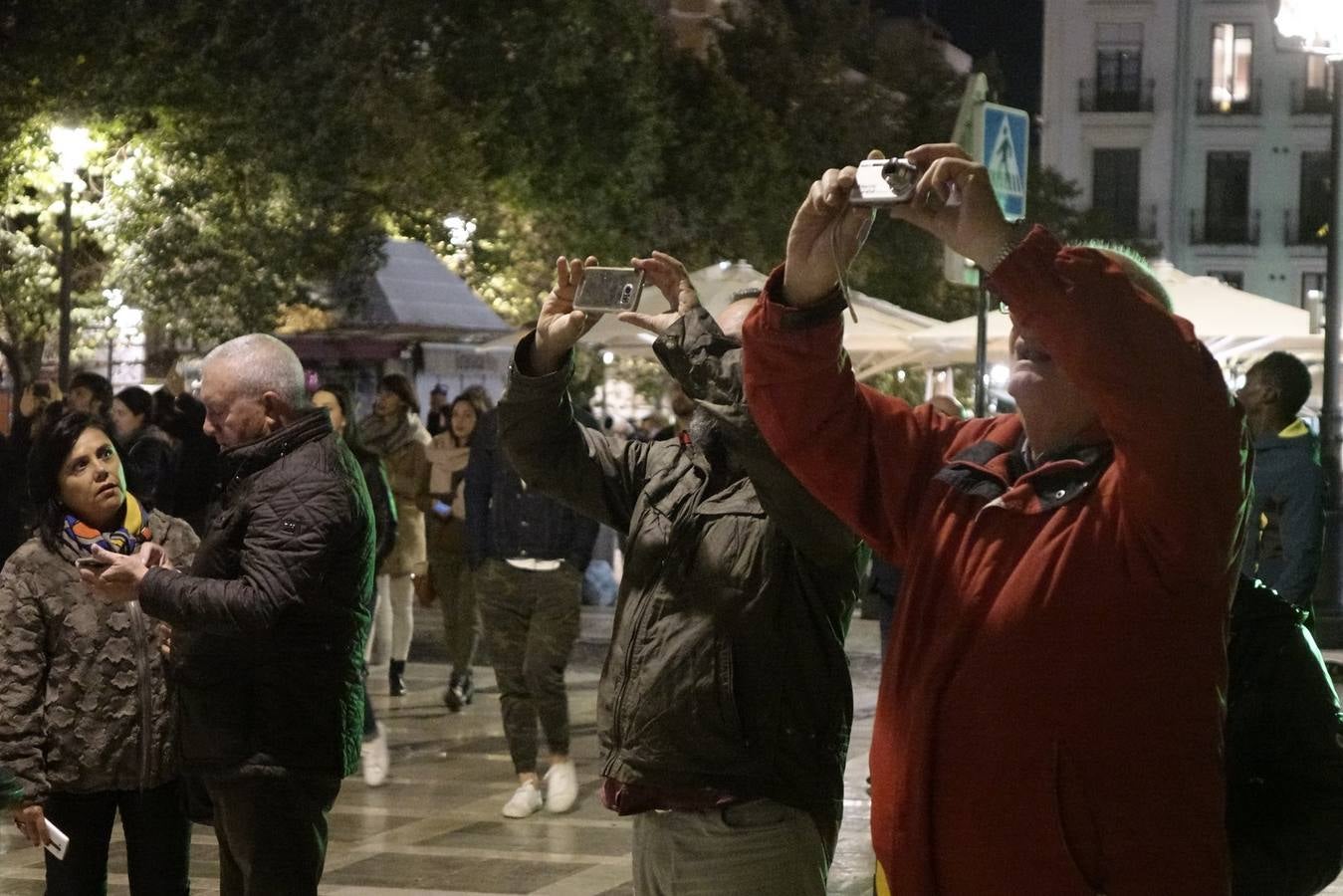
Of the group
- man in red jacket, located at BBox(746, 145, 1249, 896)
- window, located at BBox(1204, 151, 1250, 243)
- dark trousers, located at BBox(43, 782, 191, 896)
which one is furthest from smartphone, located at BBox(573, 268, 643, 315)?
window, located at BBox(1204, 151, 1250, 243)

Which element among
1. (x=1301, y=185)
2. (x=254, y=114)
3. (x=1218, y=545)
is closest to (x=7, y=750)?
(x=1218, y=545)

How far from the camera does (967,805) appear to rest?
2.76 metres

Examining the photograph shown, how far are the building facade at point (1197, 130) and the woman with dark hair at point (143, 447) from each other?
51.7 meters

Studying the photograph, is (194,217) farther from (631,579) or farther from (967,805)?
(967,805)

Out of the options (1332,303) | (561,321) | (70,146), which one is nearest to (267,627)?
(561,321)

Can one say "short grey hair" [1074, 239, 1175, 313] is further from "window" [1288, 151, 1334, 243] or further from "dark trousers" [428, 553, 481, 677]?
"window" [1288, 151, 1334, 243]

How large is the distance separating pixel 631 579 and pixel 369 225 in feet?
82.1

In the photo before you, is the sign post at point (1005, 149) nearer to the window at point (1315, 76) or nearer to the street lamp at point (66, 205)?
the street lamp at point (66, 205)

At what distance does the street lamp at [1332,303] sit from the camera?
15383 mm

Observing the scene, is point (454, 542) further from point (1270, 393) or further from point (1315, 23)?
point (1315, 23)

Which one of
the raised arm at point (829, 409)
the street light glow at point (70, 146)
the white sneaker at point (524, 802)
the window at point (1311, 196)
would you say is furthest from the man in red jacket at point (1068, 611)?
the window at point (1311, 196)

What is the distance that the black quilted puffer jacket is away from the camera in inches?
195

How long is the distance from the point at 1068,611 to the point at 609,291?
1633 millimetres

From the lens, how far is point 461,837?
28.2 feet
